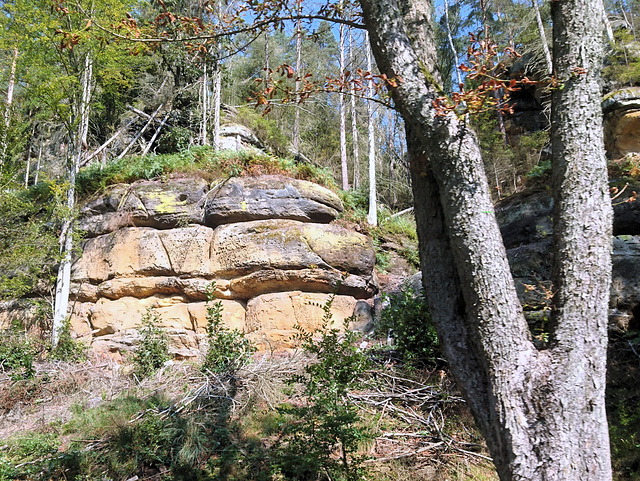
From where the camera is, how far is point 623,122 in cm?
1149

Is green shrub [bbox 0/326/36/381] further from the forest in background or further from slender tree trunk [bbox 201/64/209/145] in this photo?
slender tree trunk [bbox 201/64/209/145]

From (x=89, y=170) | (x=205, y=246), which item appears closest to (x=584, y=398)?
(x=205, y=246)

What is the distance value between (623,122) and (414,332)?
9056mm

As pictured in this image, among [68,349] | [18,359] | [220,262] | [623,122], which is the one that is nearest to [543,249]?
[623,122]

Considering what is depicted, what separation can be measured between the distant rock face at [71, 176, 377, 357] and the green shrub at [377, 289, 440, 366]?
5.96 ft

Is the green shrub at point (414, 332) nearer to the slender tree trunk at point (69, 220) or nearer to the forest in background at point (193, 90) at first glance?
the forest in background at point (193, 90)

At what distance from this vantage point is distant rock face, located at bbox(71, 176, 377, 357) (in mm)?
9609

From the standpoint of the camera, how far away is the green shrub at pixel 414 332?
23.5 ft

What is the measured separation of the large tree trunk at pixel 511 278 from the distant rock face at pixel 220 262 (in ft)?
21.6

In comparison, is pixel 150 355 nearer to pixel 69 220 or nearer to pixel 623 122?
pixel 69 220

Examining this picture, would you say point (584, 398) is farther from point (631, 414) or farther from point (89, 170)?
point (89, 170)

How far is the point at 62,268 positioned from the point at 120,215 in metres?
1.86

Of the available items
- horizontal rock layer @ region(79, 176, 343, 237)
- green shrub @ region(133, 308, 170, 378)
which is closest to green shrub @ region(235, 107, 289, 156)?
horizontal rock layer @ region(79, 176, 343, 237)

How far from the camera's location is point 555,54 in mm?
2779
